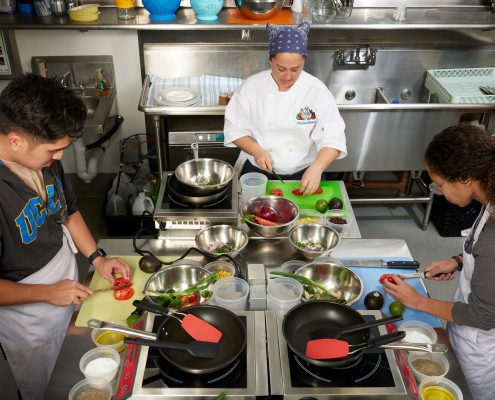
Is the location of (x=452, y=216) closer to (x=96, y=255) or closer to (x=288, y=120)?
(x=288, y=120)

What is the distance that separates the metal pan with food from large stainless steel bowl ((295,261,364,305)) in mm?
493

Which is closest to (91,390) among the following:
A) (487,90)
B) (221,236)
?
(221,236)

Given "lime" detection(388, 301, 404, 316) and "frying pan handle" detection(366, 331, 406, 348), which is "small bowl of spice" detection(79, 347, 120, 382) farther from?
"lime" detection(388, 301, 404, 316)

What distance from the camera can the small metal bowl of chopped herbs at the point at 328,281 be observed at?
179 centimetres

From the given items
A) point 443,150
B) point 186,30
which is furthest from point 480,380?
point 186,30

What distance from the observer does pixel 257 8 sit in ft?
11.2

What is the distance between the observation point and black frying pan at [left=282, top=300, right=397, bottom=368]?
55.7 inches

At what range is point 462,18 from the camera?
370cm

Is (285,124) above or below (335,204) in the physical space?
above

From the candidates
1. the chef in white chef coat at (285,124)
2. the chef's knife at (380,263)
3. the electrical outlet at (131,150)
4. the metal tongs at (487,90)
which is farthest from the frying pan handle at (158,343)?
the metal tongs at (487,90)

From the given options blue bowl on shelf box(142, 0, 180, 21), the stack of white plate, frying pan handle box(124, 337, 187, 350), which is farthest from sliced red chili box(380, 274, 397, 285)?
blue bowl on shelf box(142, 0, 180, 21)

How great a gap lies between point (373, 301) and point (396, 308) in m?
0.09

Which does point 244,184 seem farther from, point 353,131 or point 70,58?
point 70,58

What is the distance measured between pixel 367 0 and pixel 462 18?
2.37ft
